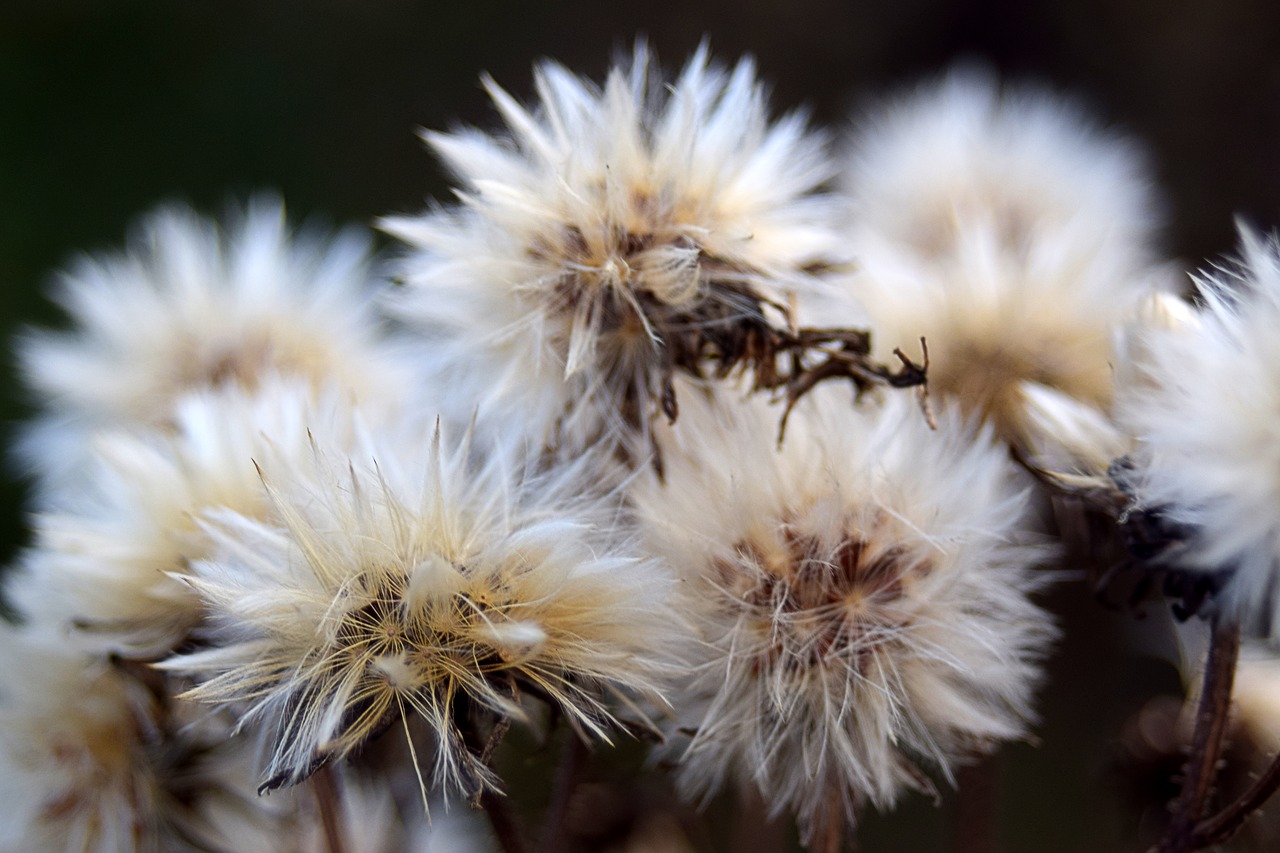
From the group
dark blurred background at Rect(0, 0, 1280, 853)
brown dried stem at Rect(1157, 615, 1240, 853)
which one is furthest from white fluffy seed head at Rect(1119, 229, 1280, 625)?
dark blurred background at Rect(0, 0, 1280, 853)

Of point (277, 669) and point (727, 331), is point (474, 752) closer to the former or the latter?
point (277, 669)

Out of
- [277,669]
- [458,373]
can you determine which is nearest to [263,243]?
[458,373]

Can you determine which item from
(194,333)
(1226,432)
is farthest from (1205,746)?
(194,333)

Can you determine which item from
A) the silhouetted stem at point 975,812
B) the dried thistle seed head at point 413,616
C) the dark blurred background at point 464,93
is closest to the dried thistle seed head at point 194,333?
the dried thistle seed head at point 413,616

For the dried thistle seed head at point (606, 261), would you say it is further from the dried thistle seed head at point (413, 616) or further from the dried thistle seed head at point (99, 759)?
the dried thistle seed head at point (99, 759)

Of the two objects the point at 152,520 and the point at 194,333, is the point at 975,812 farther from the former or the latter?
the point at 194,333

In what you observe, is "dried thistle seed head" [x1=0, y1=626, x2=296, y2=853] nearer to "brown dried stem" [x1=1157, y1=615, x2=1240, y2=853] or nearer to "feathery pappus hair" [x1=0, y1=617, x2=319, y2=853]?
"feathery pappus hair" [x1=0, y1=617, x2=319, y2=853]
